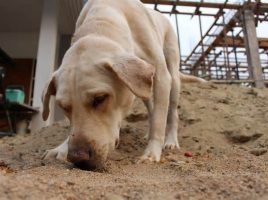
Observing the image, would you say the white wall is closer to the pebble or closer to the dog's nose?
the pebble

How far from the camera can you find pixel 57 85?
2.36 metres

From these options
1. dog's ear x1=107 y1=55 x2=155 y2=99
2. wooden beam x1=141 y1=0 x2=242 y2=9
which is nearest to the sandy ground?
dog's ear x1=107 y1=55 x2=155 y2=99

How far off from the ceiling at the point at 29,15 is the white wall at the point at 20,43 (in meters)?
0.16

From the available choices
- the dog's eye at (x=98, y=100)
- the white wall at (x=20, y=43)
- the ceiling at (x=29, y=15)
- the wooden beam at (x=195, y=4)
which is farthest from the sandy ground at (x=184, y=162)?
the white wall at (x=20, y=43)

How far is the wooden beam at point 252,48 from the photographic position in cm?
800

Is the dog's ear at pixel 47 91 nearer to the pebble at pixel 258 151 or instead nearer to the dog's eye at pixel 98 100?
the dog's eye at pixel 98 100

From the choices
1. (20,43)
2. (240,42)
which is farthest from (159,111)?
(240,42)

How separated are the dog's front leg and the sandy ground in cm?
15

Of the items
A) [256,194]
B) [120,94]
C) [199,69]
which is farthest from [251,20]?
[256,194]

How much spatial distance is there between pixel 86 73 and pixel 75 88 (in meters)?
0.11

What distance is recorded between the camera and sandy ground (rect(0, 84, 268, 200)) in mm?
1309

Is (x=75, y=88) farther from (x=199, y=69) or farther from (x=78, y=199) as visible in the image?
(x=199, y=69)

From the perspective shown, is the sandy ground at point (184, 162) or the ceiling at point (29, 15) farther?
the ceiling at point (29, 15)

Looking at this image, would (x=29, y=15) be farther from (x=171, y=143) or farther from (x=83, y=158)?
(x=83, y=158)
